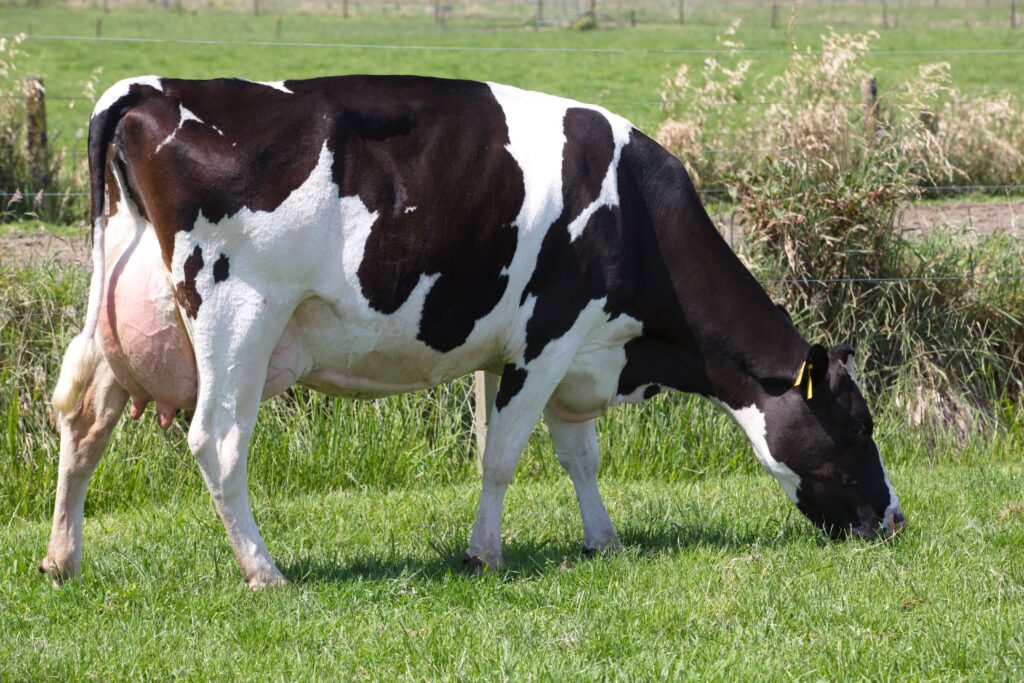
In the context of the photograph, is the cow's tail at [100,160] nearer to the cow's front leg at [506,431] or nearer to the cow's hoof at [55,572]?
the cow's hoof at [55,572]

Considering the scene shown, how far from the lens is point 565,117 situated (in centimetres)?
554

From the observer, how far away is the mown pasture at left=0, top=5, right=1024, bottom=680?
4.41 m

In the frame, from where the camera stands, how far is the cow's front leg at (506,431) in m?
5.50

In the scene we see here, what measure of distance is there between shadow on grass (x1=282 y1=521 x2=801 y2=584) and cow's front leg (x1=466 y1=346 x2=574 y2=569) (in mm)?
112

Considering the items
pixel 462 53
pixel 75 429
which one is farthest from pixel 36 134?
pixel 462 53

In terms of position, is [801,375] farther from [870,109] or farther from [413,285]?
[870,109]

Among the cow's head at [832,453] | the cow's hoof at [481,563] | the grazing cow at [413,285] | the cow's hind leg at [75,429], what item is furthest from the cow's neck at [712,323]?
the cow's hind leg at [75,429]

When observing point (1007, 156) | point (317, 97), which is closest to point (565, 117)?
point (317, 97)

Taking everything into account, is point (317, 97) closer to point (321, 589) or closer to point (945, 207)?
point (321, 589)

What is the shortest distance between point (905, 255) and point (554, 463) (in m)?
3.03

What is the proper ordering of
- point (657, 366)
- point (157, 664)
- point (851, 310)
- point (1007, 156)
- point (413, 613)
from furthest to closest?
1. point (1007, 156)
2. point (851, 310)
3. point (657, 366)
4. point (413, 613)
5. point (157, 664)

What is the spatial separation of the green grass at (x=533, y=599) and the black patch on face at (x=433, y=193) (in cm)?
112

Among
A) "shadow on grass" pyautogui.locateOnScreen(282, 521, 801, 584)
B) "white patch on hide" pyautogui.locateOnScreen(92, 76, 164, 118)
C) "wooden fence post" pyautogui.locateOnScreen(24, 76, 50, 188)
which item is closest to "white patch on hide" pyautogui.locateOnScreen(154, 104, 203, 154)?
"white patch on hide" pyautogui.locateOnScreen(92, 76, 164, 118)

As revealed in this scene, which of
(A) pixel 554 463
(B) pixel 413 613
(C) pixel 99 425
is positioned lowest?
(A) pixel 554 463
